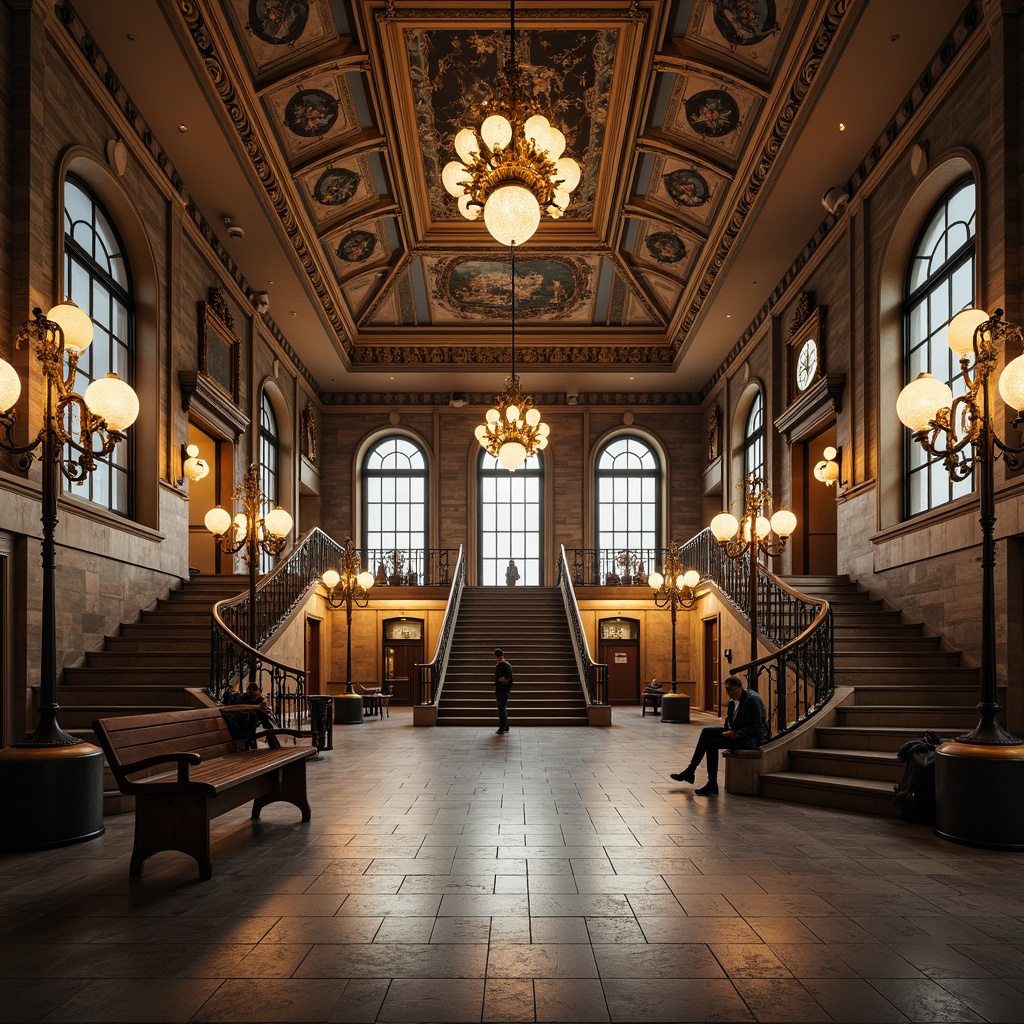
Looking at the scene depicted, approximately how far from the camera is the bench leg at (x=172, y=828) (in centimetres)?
526

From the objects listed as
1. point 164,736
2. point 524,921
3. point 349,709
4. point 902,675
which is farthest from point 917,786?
point 349,709

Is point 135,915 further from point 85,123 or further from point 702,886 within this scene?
point 85,123

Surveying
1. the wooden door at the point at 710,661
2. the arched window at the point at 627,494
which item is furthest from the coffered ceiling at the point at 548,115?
the wooden door at the point at 710,661

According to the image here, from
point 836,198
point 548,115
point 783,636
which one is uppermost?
point 548,115

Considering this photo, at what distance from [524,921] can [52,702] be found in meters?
3.46

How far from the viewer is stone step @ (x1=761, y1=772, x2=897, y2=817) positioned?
7.19m

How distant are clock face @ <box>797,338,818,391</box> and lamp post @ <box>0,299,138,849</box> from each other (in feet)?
37.9

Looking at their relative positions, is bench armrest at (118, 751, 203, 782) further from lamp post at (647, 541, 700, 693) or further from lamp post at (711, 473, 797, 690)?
lamp post at (647, 541, 700, 693)

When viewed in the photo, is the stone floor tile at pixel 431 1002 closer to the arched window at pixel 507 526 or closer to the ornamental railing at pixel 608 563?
the ornamental railing at pixel 608 563

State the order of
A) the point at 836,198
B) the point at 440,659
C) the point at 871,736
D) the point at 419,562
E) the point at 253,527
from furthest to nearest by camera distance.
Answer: the point at 419,562 < the point at 440,659 < the point at 836,198 < the point at 253,527 < the point at 871,736

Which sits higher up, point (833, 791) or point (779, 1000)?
point (779, 1000)

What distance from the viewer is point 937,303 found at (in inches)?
453

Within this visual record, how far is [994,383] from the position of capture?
9.11 metres

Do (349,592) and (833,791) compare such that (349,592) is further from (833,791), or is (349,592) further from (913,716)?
(833,791)
